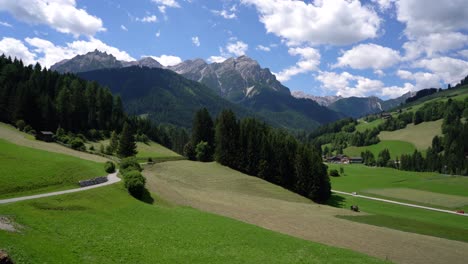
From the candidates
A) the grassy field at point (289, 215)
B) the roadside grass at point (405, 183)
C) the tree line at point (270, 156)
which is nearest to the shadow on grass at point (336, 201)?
the grassy field at point (289, 215)

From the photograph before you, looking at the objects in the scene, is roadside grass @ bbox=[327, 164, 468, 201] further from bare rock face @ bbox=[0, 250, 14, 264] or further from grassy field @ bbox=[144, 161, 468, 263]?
bare rock face @ bbox=[0, 250, 14, 264]

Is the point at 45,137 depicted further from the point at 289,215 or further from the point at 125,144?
the point at 289,215

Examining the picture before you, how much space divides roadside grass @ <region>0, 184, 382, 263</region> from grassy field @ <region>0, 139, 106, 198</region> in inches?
218

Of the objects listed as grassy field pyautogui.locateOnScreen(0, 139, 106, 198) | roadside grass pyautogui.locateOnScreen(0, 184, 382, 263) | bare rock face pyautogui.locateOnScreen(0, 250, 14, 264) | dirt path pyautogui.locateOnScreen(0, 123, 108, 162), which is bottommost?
roadside grass pyautogui.locateOnScreen(0, 184, 382, 263)

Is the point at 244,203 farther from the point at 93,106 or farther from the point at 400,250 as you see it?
the point at 93,106

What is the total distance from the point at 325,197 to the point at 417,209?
76.9ft

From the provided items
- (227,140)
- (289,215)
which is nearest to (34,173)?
(289,215)

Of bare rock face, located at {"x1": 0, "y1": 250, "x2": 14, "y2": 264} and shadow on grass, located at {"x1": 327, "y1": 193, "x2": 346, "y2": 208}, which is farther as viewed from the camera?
shadow on grass, located at {"x1": 327, "y1": 193, "x2": 346, "y2": 208}

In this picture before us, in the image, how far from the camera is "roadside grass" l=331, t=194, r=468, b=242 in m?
54.9

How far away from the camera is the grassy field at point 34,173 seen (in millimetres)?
38750

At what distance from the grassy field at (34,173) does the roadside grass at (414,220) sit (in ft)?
154

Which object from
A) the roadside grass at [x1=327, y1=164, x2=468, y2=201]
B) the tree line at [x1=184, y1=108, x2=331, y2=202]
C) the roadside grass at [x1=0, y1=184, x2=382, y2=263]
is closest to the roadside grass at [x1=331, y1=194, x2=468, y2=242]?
the tree line at [x1=184, y1=108, x2=331, y2=202]

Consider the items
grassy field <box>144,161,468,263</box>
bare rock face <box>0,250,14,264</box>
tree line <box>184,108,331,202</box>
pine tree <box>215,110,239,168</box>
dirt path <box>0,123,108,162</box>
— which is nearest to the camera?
bare rock face <box>0,250,14,264</box>

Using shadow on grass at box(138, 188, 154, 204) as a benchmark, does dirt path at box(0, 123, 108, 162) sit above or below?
above
